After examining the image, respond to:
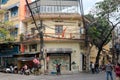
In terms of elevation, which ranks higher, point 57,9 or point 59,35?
point 57,9

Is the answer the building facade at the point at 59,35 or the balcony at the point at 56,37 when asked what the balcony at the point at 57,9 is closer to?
the building facade at the point at 59,35

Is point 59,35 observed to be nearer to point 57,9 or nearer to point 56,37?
point 56,37

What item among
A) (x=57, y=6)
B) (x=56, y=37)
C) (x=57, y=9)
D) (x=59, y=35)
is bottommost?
(x=56, y=37)

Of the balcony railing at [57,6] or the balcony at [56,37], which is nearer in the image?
the balcony at [56,37]

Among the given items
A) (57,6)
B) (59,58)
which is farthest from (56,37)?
(57,6)

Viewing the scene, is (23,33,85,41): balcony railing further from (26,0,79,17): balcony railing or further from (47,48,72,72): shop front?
(26,0,79,17): balcony railing

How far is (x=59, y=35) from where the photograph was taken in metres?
43.0

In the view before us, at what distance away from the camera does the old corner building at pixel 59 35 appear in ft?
139

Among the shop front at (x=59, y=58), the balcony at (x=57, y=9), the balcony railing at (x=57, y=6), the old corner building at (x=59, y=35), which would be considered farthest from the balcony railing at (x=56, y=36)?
the balcony railing at (x=57, y=6)

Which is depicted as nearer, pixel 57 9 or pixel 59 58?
pixel 57 9

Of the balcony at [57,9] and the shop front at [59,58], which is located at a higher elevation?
the balcony at [57,9]

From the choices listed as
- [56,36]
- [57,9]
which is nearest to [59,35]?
[56,36]

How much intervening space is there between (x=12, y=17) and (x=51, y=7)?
8.10m

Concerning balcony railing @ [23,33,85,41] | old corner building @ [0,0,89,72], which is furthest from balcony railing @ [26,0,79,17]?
balcony railing @ [23,33,85,41]
